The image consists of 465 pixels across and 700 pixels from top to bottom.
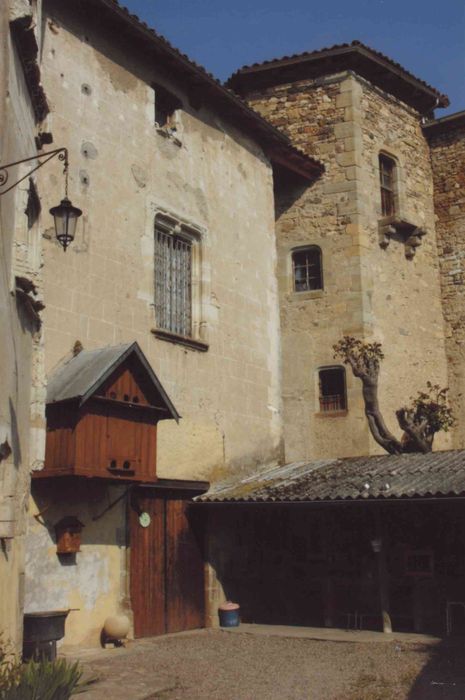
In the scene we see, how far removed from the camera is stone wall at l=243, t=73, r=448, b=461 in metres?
16.5

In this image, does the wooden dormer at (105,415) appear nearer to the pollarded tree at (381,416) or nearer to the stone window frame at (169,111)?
the stone window frame at (169,111)

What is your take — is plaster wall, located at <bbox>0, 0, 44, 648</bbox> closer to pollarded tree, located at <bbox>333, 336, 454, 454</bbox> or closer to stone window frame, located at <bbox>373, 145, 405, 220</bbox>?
pollarded tree, located at <bbox>333, 336, 454, 454</bbox>

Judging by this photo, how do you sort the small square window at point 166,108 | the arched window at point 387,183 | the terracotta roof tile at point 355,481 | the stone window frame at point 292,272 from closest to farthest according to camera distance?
the terracotta roof tile at point 355,481 → the small square window at point 166,108 → the stone window frame at point 292,272 → the arched window at point 387,183

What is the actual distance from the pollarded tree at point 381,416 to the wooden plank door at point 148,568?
4.55m

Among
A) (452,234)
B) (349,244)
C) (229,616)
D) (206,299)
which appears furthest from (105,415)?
(452,234)

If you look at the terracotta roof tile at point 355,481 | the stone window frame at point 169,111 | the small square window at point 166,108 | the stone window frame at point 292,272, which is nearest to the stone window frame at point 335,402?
the stone window frame at point 292,272

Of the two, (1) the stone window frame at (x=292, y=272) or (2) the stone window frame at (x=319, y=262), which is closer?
(1) the stone window frame at (x=292, y=272)

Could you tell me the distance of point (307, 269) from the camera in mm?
17312

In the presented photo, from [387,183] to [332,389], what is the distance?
478 centimetres

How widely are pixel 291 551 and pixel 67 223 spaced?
6.62 m

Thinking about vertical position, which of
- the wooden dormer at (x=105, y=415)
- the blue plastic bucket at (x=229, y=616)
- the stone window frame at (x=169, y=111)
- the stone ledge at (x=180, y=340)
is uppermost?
the stone window frame at (x=169, y=111)

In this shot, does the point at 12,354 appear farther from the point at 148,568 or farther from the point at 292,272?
the point at 292,272

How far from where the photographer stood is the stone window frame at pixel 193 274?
12742 mm

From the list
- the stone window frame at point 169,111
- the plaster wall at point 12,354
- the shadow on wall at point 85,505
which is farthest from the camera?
the stone window frame at point 169,111
